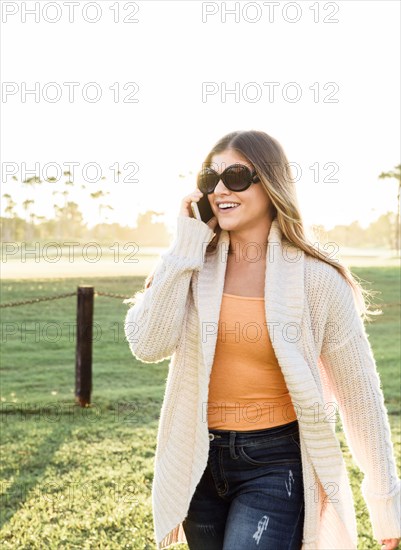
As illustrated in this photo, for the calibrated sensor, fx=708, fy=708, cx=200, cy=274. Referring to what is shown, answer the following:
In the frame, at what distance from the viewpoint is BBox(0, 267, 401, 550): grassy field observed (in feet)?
15.6

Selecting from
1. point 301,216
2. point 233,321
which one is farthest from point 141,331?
point 301,216

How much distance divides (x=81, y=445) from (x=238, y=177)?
4.47 metres

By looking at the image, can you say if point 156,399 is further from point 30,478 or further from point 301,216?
point 301,216

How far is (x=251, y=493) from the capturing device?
8.38ft

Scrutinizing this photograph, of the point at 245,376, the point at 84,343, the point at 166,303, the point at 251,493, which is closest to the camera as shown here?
the point at 251,493

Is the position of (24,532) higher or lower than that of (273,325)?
lower

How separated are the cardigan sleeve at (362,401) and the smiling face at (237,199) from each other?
43cm

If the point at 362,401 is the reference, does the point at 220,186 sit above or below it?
above

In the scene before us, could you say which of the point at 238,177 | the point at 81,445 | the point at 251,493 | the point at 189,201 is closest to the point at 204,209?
the point at 189,201

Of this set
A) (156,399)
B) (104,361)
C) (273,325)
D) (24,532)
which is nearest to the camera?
(273,325)

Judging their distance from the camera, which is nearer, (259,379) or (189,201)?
(259,379)

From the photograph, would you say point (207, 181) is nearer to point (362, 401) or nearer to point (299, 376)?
point (299, 376)

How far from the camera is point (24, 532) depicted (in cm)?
467

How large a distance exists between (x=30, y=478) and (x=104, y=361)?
19.9ft
